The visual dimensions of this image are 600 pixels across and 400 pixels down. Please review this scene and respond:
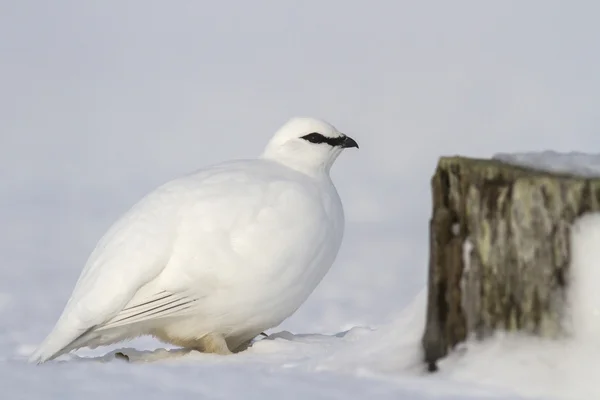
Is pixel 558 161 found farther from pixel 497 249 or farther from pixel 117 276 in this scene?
pixel 117 276

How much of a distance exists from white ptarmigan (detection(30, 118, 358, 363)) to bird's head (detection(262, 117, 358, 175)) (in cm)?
44

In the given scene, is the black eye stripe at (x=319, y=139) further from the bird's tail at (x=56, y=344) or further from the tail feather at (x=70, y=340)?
the bird's tail at (x=56, y=344)

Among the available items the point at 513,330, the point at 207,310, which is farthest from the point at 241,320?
the point at 513,330

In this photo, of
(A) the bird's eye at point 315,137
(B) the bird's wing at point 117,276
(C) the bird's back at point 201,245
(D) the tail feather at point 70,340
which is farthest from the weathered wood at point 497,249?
(A) the bird's eye at point 315,137

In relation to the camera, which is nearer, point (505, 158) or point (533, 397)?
point (533, 397)

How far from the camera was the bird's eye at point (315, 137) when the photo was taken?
5988 mm

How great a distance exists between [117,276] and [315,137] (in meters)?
1.71

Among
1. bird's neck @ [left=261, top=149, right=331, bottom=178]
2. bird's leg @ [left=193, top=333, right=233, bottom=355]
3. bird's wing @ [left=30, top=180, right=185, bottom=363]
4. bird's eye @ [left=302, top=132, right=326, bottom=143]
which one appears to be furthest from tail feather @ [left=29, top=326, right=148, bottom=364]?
bird's eye @ [left=302, top=132, right=326, bottom=143]

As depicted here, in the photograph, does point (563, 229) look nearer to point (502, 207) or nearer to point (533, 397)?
point (502, 207)

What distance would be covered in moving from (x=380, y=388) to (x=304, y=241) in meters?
1.83

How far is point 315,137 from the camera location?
236 inches

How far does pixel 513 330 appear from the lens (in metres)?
3.53

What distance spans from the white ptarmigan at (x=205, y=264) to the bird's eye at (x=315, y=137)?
564 millimetres

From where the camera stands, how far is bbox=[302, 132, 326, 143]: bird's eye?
19.6 ft
